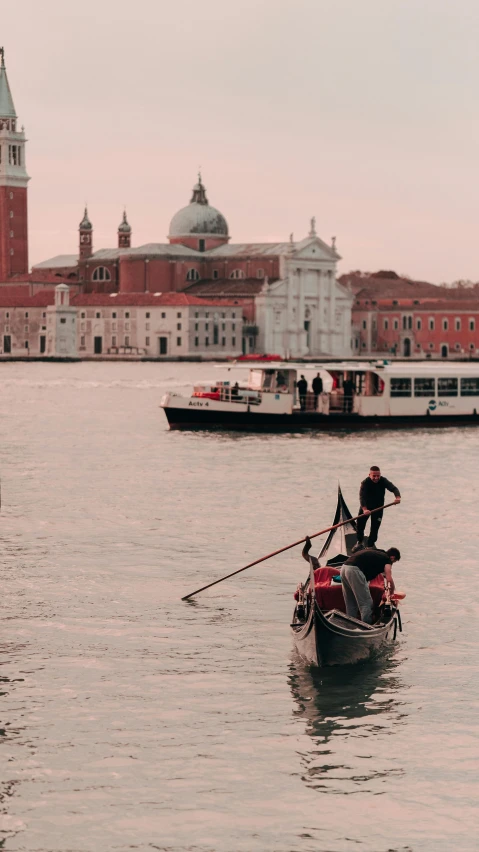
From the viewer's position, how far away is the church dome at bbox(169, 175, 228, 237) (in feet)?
429

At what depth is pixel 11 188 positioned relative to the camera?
127000 mm

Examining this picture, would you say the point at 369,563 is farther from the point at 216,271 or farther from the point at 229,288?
the point at 216,271

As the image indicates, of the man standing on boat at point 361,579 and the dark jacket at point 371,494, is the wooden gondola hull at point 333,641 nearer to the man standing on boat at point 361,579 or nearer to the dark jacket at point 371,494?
the man standing on boat at point 361,579

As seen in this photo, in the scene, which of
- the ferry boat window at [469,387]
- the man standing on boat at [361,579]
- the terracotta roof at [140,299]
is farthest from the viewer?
the terracotta roof at [140,299]

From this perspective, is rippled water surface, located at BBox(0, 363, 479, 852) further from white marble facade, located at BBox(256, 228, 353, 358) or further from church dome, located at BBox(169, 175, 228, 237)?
church dome, located at BBox(169, 175, 228, 237)

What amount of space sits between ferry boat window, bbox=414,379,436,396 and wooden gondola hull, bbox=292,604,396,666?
89.8 feet

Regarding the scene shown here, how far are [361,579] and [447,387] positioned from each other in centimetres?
2883

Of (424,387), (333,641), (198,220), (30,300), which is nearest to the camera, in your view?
(333,641)

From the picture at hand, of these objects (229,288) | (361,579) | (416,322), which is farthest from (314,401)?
(416,322)

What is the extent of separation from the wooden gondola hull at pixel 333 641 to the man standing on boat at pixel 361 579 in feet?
0.73

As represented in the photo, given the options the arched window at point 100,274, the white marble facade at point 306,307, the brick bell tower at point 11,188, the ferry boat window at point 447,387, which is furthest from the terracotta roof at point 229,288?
the ferry boat window at point 447,387

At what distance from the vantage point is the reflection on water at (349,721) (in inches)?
371

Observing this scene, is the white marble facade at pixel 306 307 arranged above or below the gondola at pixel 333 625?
above

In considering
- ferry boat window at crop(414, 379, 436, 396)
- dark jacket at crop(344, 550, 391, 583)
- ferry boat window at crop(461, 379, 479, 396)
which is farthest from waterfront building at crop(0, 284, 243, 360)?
dark jacket at crop(344, 550, 391, 583)
